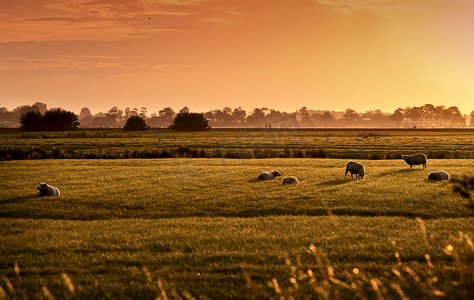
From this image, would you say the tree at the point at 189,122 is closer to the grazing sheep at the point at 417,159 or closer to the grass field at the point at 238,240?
the grazing sheep at the point at 417,159

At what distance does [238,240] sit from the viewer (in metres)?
11.6

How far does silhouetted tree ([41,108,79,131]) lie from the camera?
116 m

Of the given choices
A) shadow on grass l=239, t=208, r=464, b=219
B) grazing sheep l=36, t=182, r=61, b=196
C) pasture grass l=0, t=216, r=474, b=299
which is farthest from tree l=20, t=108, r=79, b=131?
shadow on grass l=239, t=208, r=464, b=219

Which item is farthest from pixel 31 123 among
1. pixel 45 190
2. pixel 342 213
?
pixel 342 213

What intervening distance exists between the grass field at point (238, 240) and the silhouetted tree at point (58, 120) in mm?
101726

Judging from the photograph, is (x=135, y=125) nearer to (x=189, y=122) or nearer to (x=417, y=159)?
(x=189, y=122)

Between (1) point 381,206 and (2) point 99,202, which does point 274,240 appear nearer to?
(1) point 381,206

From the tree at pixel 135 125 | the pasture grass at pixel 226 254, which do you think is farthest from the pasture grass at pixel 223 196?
the tree at pixel 135 125

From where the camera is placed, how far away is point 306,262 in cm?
967

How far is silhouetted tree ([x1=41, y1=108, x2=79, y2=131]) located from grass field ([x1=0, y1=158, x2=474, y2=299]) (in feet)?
334

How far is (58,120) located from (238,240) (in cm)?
11956

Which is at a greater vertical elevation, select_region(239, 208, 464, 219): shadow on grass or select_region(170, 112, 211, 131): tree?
select_region(170, 112, 211, 131): tree

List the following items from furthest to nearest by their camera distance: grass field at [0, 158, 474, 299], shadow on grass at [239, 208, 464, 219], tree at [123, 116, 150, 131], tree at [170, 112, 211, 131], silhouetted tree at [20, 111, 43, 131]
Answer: tree at [170, 112, 211, 131], tree at [123, 116, 150, 131], silhouetted tree at [20, 111, 43, 131], shadow on grass at [239, 208, 464, 219], grass field at [0, 158, 474, 299]

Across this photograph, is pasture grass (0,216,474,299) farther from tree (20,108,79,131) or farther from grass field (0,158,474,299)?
tree (20,108,79,131)
